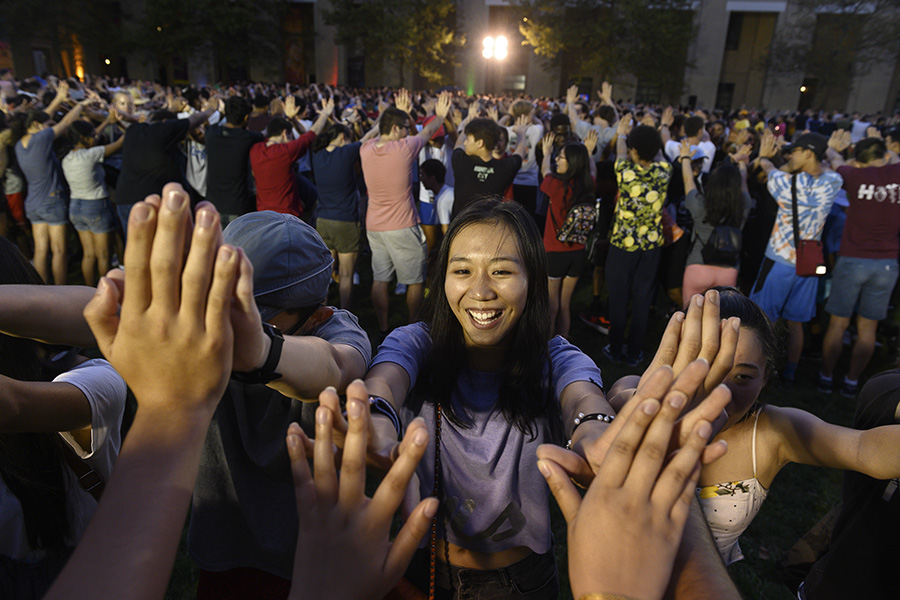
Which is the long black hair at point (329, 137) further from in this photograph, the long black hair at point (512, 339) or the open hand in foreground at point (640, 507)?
the open hand in foreground at point (640, 507)

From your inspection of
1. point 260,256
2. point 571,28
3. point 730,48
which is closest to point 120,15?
point 571,28

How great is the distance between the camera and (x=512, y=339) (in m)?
1.91

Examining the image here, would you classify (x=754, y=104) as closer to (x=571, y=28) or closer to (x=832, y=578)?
(x=571, y=28)

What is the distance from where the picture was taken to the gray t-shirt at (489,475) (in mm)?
1708

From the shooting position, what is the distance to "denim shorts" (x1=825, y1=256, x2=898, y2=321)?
4.60 meters

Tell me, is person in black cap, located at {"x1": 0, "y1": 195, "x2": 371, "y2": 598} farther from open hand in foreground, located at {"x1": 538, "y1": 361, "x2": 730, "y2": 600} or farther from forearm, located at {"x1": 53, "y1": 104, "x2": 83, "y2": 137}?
forearm, located at {"x1": 53, "y1": 104, "x2": 83, "y2": 137}

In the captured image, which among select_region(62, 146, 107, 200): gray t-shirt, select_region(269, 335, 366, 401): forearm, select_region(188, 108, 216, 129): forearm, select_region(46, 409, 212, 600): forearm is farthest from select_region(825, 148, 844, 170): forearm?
select_region(62, 146, 107, 200): gray t-shirt

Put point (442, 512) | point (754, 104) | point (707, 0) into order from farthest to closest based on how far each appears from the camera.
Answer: point (754, 104) < point (707, 0) < point (442, 512)

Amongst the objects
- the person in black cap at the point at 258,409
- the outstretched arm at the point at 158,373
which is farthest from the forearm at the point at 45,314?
the outstretched arm at the point at 158,373

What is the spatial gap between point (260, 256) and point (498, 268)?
30.8 inches

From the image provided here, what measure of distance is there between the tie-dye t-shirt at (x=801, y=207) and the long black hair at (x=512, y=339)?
3818mm

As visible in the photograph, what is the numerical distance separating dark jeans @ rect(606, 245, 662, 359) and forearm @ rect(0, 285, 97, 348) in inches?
180

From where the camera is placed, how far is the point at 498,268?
182cm

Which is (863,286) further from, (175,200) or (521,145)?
(175,200)
